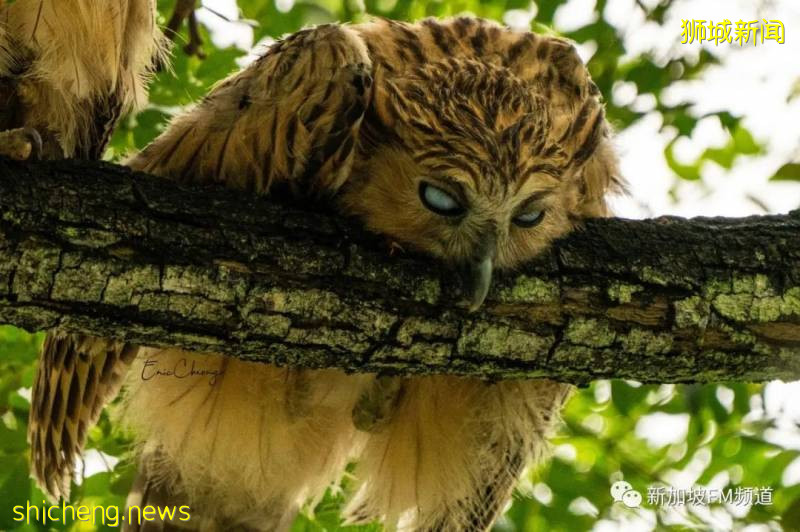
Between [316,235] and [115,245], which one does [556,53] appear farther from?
[115,245]

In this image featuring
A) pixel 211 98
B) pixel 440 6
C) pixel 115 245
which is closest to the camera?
pixel 115 245

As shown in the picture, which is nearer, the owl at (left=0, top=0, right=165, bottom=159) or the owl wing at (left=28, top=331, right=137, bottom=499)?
the owl at (left=0, top=0, right=165, bottom=159)

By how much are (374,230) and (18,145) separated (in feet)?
3.20

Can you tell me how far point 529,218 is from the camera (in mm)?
2953

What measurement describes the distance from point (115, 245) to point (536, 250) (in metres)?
1.21

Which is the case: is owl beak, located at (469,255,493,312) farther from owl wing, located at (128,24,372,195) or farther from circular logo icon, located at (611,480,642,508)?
circular logo icon, located at (611,480,642,508)

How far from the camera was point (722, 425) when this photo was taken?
389 centimetres

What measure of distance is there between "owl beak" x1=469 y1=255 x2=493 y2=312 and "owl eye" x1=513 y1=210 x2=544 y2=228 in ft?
0.84

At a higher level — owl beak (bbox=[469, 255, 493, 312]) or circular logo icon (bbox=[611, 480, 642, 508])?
owl beak (bbox=[469, 255, 493, 312])

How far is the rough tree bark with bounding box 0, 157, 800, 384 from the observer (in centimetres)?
235

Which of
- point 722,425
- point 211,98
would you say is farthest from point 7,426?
point 722,425

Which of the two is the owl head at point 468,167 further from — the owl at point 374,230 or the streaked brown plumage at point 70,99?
the streaked brown plumage at point 70,99
